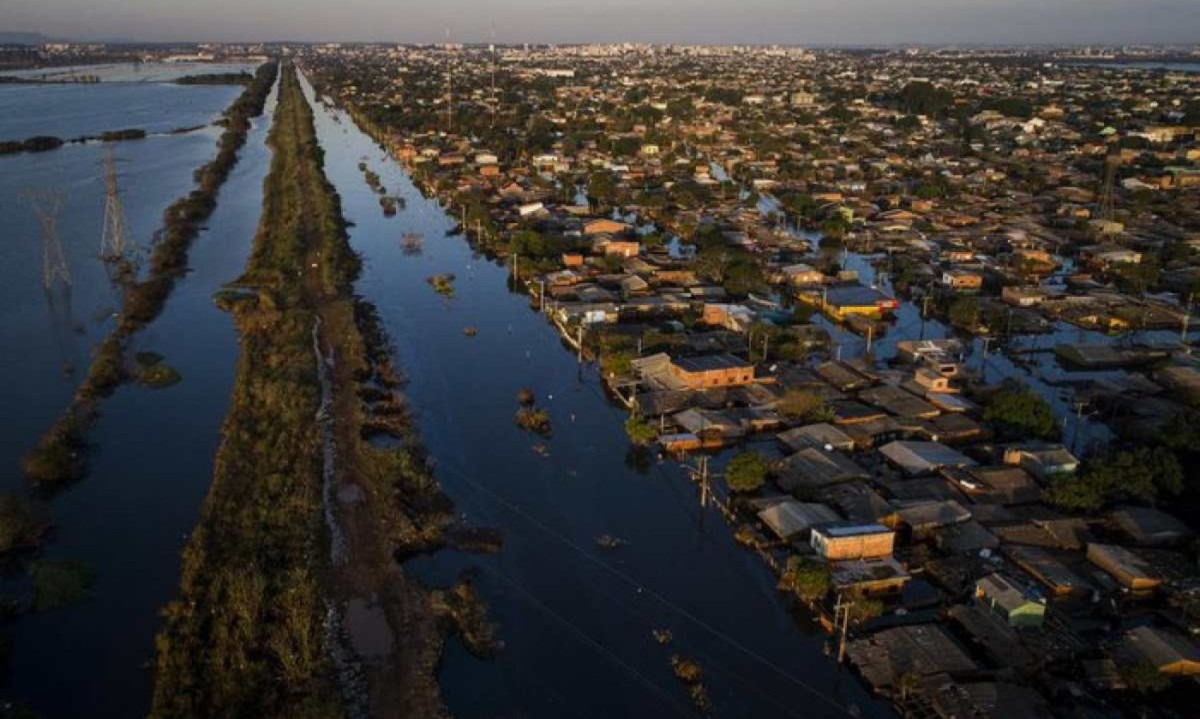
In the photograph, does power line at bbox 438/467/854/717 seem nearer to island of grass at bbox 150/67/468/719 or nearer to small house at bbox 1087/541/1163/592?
island of grass at bbox 150/67/468/719

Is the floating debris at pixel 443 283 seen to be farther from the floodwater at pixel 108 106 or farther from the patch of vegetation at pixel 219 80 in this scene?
the patch of vegetation at pixel 219 80

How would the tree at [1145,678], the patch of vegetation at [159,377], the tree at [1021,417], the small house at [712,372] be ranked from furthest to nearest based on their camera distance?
the patch of vegetation at [159,377] < the small house at [712,372] < the tree at [1021,417] < the tree at [1145,678]

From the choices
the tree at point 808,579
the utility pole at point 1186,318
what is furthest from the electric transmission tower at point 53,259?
the utility pole at point 1186,318

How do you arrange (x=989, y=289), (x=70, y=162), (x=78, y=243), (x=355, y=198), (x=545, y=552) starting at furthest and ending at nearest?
(x=70, y=162)
(x=355, y=198)
(x=78, y=243)
(x=989, y=289)
(x=545, y=552)

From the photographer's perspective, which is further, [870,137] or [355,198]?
[870,137]

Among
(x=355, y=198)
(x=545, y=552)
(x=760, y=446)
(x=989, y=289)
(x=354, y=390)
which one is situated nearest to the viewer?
(x=545, y=552)

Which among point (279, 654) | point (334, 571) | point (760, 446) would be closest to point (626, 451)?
point (760, 446)

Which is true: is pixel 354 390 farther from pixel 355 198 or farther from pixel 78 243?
pixel 355 198

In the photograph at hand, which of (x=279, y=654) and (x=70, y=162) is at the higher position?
(x=70, y=162)

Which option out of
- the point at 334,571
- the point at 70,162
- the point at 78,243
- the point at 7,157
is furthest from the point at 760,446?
the point at 7,157
